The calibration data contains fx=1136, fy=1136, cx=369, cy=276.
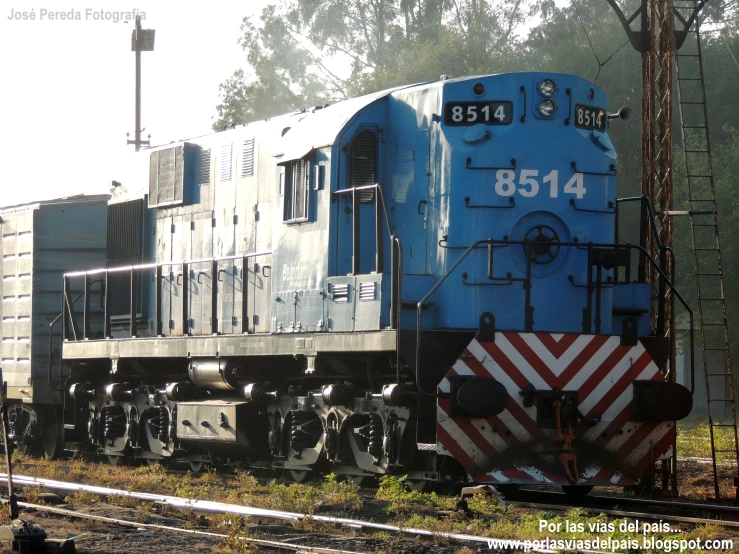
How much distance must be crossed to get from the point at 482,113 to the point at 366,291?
1.96 meters

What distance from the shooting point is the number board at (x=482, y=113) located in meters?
10.4

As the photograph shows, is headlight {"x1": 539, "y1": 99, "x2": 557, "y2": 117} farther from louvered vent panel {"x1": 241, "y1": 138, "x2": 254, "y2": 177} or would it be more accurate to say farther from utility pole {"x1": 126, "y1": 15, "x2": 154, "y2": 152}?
utility pole {"x1": 126, "y1": 15, "x2": 154, "y2": 152}

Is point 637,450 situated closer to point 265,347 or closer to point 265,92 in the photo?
point 265,347

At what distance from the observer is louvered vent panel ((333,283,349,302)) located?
412 inches

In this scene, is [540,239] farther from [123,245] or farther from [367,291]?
[123,245]

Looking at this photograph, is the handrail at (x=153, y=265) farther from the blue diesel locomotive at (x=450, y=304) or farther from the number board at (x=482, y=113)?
the number board at (x=482, y=113)

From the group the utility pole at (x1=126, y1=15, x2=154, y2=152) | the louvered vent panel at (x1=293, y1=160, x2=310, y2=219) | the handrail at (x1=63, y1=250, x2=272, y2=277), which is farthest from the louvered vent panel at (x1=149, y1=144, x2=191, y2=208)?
the utility pole at (x1=126, y1=15, x2=154, y2=152)

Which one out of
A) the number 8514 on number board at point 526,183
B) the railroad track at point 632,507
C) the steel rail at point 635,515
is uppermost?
the number 8514 on number board at point 526,183

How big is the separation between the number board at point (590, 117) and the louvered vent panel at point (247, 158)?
4.05m

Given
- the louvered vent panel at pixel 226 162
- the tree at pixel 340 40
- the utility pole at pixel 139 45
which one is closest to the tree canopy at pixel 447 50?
the tree at pixel 340 40

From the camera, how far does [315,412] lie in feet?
37.2

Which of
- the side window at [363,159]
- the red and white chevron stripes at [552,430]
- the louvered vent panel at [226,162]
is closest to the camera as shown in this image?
the red and white chevron stripes at [552,430]

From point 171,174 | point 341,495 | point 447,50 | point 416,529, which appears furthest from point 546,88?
point 447,50

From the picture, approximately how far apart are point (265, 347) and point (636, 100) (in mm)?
28360
